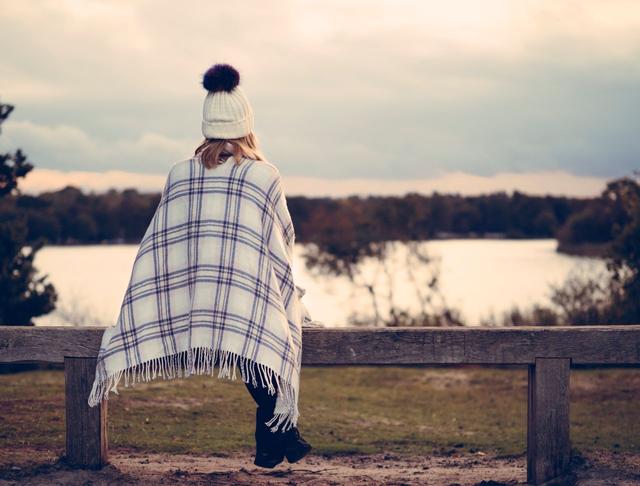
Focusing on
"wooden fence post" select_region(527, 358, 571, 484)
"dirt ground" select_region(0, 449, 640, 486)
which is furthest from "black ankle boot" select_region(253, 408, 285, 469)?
"wooden fence post" select_region(527, 358, 571, 484)

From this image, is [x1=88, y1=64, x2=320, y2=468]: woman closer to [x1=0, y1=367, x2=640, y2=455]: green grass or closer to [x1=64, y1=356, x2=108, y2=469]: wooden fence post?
[x1=64, y1=356, x2=108, y2=469]: wooden fence post

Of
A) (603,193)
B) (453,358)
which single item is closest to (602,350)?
(453,358)

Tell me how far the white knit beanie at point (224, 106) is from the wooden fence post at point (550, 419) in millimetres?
2023

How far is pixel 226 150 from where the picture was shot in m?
4.14

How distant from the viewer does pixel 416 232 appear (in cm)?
2112

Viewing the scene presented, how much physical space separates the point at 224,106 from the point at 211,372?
134cm

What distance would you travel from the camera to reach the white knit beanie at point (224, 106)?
160 inches

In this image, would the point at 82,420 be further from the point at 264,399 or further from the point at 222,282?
the point at 222,282

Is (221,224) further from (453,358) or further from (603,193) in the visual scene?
(603,193)

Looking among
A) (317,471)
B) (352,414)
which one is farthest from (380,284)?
(317,471)

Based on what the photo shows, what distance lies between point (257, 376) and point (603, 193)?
1698 cm

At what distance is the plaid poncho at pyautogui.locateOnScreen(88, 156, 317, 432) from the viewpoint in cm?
402

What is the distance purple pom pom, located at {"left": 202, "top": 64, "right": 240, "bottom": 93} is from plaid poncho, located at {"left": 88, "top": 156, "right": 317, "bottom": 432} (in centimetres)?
37

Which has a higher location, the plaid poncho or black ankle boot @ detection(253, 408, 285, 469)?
the plaid poncho
